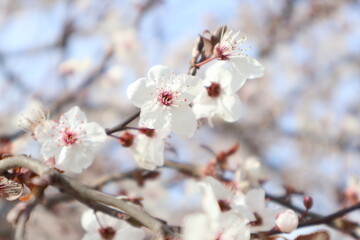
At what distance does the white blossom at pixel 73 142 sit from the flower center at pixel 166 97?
6.1 inches

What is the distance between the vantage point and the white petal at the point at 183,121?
0.87m

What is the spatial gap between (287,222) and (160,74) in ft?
1.41

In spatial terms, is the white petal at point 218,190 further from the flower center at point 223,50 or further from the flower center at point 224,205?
the flower center at point 223,50

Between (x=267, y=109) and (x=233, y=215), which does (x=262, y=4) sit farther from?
(x=233, y=215)

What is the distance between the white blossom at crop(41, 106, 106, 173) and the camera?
0.89 metres

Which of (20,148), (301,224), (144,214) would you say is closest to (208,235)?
(144,214)

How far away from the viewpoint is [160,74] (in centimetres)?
90

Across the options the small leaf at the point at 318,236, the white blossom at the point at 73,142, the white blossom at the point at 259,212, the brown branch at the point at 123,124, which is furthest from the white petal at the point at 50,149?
the small leaf at the point at 318,236

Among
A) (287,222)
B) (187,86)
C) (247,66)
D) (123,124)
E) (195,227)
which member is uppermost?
(247,66)

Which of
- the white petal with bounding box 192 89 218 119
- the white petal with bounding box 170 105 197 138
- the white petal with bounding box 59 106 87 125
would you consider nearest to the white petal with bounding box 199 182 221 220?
the white petal with bounding box 170 105 197 138

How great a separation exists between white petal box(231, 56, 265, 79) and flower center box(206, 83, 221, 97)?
7 centimetres

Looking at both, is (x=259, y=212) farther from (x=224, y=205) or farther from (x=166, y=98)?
(x=166, y=98)

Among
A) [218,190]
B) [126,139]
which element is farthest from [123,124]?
[218,190]

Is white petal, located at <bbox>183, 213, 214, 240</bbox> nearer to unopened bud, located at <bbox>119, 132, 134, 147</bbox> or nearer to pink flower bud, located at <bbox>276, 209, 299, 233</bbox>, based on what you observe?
pink flower bud, located at <bbox>276, 209, 299, 233</bbox>
